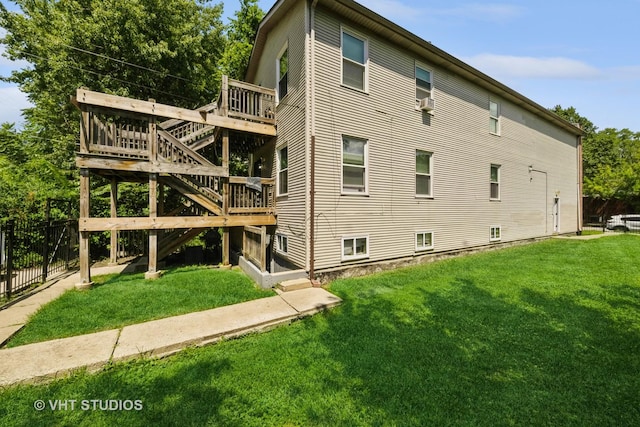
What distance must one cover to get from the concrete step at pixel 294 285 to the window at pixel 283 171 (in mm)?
2689

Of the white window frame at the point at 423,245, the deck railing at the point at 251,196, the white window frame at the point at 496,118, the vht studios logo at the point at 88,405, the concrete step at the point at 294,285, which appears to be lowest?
the vht studios logo at the point at 88,405

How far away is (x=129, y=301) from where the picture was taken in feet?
16.7

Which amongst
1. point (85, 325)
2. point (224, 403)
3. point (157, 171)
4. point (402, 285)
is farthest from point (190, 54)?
point (224, 403)

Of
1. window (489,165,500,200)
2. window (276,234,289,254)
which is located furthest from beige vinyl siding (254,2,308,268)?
window (489,165,500,200)

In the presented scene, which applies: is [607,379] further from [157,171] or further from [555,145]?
[555,145]

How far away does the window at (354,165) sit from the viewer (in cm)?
696

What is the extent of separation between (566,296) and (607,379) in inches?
116

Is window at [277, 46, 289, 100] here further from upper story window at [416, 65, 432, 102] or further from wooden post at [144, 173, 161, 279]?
wooden post at [144, 173, 161, 279]

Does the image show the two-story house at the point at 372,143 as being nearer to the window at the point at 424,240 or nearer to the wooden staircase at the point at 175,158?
the window at the point at 424,240

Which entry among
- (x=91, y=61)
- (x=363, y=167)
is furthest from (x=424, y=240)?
(x=91, y=61)

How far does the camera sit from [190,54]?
1506 centimetres

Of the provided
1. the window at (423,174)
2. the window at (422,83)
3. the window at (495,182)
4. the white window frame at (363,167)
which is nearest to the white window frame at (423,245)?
the window at (423,174)

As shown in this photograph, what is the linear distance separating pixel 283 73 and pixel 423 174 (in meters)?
5.36

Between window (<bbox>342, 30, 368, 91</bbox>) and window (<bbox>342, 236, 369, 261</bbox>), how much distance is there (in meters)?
4.06
